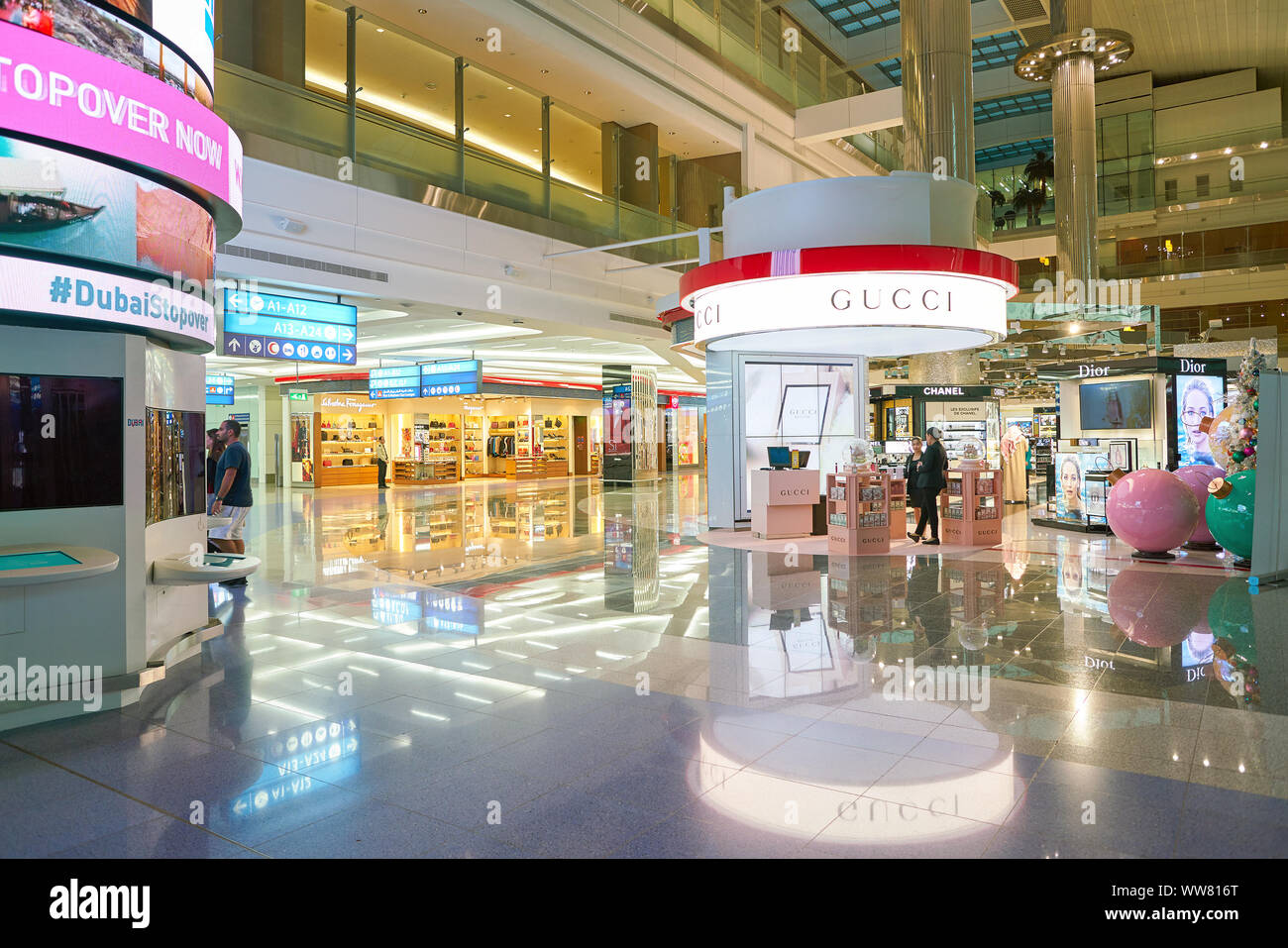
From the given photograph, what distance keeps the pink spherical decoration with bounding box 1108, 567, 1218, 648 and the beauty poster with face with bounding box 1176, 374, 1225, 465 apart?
5.88 meters

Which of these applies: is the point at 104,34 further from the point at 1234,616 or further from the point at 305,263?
the point at 1234,616

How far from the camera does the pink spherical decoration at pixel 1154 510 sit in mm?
9148

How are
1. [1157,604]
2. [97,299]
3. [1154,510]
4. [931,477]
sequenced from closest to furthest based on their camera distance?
[97,299] < [1157,604] < [1154,510] < [931,477]

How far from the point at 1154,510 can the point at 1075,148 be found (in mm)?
10817

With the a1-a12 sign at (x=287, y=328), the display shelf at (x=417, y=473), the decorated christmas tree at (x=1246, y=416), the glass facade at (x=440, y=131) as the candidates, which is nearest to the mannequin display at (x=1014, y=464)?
the glass facade at (x=440, y=131)

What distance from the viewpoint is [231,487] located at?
28.9 ft

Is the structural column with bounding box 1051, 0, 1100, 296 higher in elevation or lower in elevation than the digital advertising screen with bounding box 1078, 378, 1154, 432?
higher

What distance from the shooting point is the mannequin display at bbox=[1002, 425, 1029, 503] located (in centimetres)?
1883

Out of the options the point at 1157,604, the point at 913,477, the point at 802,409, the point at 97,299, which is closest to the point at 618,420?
the point at 802,409

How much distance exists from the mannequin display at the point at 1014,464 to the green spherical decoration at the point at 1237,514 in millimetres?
10477

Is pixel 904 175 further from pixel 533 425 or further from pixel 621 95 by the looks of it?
pixel 533 425

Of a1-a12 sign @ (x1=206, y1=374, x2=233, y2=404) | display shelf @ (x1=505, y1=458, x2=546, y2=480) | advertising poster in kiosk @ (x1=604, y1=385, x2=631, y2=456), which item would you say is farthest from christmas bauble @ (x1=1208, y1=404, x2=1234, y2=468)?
display shelf @ (x1=505, y1=458, x2=546, y2=480)

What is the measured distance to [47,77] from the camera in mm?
4078

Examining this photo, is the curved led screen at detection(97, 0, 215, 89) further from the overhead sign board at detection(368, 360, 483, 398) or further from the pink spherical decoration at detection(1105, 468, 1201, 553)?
the overhead sign board at detection(368, 360, 483, 398)
